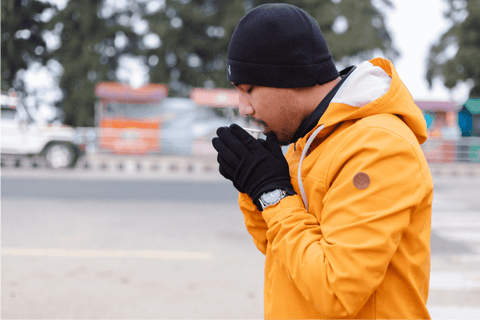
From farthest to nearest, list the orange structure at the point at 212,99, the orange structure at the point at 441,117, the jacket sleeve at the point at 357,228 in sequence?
1. the orange structure at the point at 212,99
2. the orange structure at the point at 441,117
3. the jacket sleeve at the point at 357,228

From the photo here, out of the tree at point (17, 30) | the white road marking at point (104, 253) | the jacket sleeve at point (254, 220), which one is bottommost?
the white road marking at point (104, 253)

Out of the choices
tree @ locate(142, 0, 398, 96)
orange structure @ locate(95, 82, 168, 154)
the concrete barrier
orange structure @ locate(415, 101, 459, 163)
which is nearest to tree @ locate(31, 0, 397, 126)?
tree @ locate(142, 0, 398, 96)

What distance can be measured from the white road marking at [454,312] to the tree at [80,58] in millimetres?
20629

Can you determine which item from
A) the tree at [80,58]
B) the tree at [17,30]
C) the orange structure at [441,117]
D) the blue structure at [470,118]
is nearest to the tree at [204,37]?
the tree at [80,58]

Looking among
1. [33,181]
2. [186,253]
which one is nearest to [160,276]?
[186,253]

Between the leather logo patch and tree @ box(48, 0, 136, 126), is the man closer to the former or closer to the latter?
the leather logo patch

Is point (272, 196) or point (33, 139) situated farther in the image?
point (33, 139)

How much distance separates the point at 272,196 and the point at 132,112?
18.1m

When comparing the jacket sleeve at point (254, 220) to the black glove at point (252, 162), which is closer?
the black glove at point (252, 162)

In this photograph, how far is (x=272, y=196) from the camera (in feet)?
3.76

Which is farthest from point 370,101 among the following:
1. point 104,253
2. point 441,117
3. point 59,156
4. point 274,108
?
point 441,117

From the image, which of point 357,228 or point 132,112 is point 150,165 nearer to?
point 132,112

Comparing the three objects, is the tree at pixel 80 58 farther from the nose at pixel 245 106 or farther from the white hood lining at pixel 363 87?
the white hood lining at pixel 363 87

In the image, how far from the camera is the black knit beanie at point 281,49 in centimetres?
112
